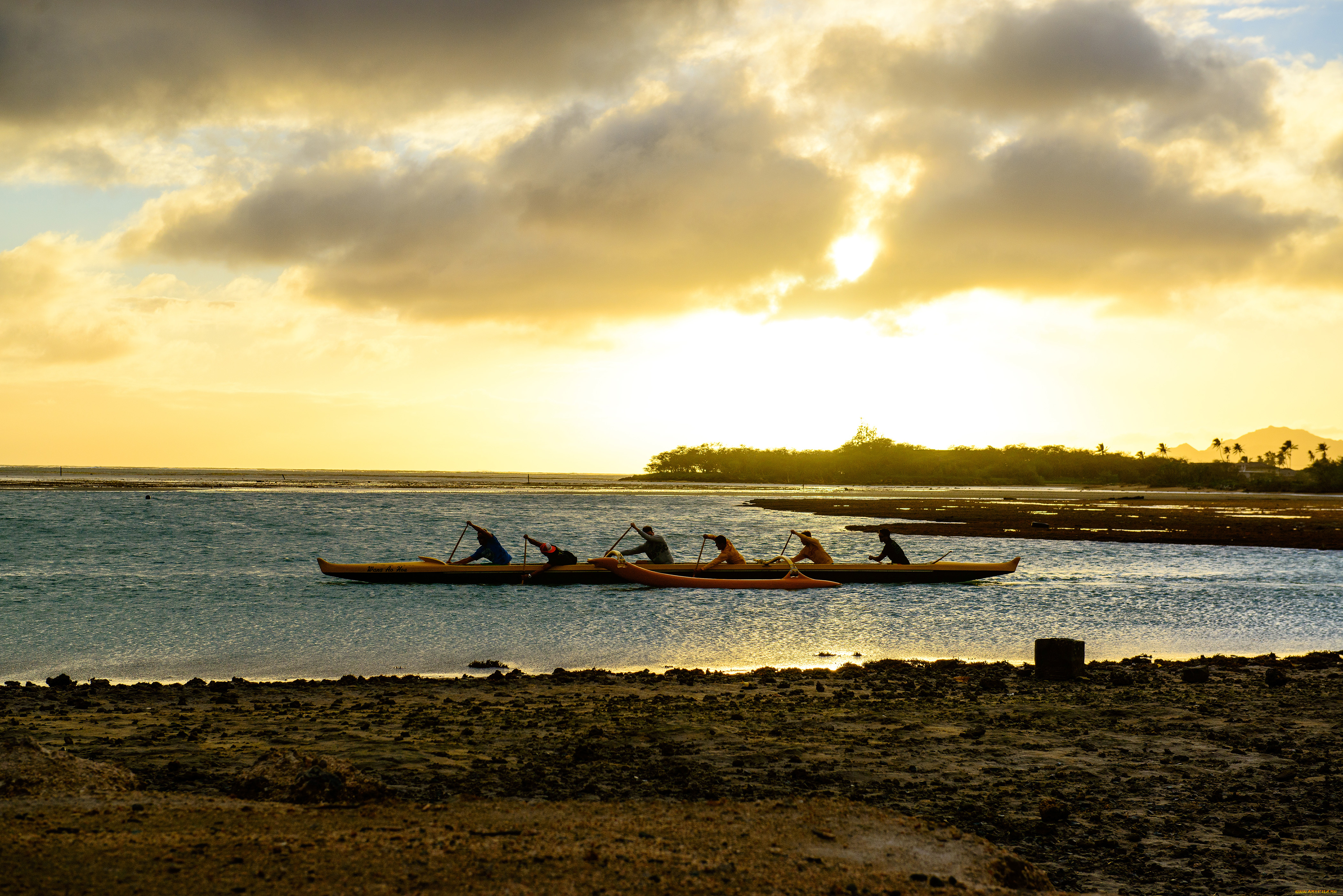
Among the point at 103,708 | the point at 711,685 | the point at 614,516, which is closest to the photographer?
the point at 103,708

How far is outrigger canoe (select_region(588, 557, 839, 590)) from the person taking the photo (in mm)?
21375

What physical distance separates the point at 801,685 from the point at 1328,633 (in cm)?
1164

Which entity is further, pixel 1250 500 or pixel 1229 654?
pixel 1250 500

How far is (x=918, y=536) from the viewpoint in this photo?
37781 millimetres

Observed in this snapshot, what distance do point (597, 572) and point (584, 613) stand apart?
4.57 metres

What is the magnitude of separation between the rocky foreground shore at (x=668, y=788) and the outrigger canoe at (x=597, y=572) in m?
11.4

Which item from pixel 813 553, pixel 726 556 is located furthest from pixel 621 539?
pixel 813 553

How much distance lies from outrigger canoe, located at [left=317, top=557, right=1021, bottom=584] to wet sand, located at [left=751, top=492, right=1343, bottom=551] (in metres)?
16.5

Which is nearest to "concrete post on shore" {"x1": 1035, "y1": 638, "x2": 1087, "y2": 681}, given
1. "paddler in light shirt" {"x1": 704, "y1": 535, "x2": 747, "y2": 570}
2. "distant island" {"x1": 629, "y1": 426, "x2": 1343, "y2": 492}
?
"paddler in light shirt" {"x1": 704, "y1": 535, "x2": 747, "y2": 570}

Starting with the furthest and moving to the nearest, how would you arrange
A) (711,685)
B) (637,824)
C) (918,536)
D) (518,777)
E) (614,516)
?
(614,516) → (918,536) → (711,685) → (518,777) → (637,824)

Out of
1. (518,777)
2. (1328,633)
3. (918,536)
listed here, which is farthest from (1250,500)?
(518,777)

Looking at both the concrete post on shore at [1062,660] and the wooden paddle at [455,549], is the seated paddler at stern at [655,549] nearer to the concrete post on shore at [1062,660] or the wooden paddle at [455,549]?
the wooden paddle at [455,549]

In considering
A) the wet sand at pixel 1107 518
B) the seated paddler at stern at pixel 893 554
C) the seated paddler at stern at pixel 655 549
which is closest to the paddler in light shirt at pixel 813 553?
the seated paddler at stern at pixel 893 554

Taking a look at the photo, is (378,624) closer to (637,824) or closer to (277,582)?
(277,582)
